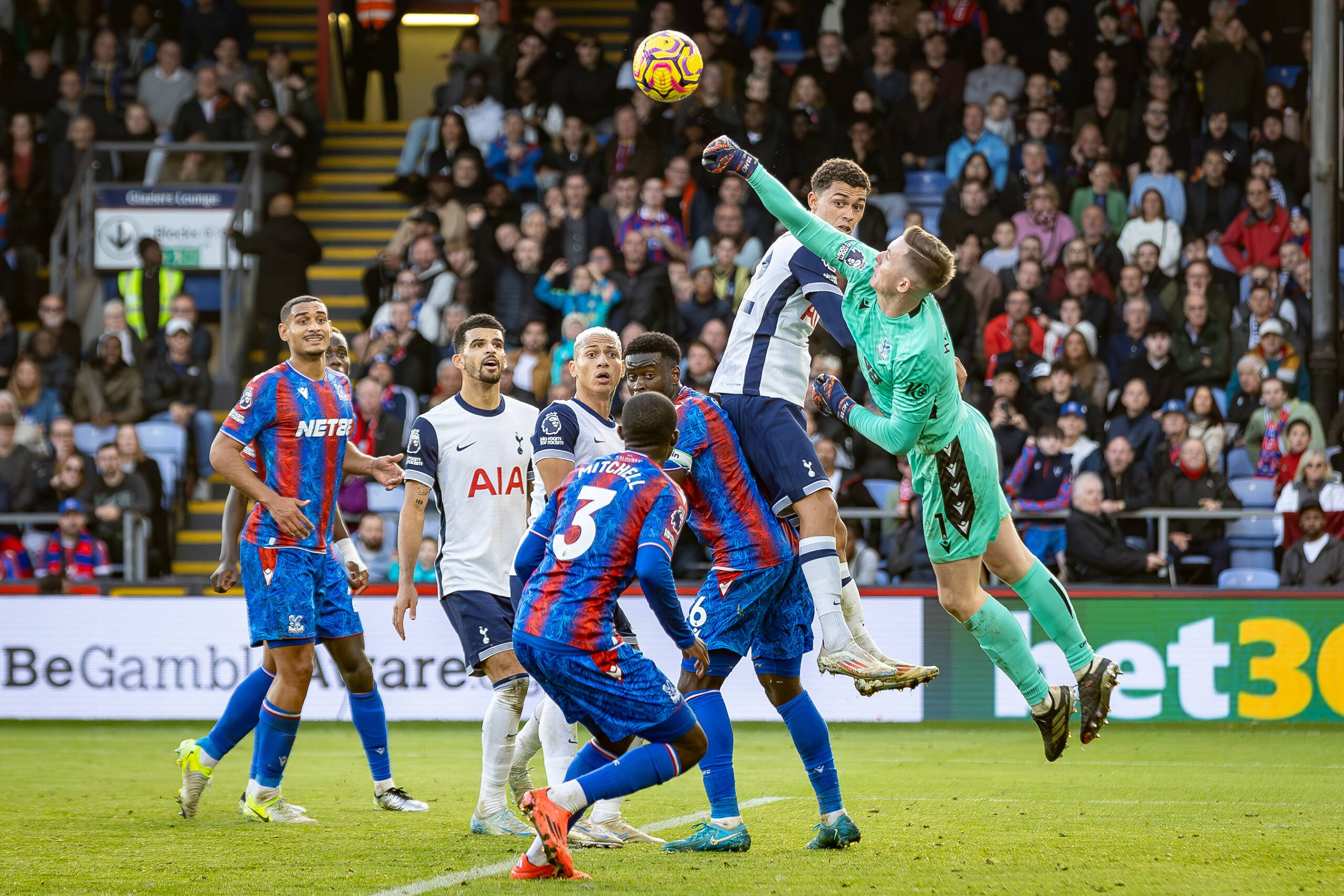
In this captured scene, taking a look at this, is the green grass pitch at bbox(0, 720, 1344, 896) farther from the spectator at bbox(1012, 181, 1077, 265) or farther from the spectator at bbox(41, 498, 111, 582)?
the spectator at bbox(1012, 181, 1077, 265)

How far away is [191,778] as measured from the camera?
25.6ft

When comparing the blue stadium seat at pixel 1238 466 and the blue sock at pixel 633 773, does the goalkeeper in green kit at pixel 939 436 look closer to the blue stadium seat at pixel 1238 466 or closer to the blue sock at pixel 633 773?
the blue sock at pixel 633 773

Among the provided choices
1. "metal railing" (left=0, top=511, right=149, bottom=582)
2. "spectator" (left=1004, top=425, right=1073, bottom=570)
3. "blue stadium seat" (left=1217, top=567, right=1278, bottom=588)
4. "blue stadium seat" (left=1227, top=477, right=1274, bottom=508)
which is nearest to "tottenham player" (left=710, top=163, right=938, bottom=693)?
"spectator" (left=1004, top=425, right=1073, bottom=570)

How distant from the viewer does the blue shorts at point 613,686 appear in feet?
18.8

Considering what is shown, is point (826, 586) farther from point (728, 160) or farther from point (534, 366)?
point (534, 366)

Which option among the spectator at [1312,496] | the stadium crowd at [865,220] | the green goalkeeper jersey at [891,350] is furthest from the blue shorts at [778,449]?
the spectator at [1312,496]

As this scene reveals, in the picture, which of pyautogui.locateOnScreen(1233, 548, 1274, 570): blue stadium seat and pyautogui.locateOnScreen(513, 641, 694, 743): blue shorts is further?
pyautogui.locateOnScreen(1233, 548, 1274, 570): blue stadium seat

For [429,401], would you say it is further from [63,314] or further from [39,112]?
[39,112]

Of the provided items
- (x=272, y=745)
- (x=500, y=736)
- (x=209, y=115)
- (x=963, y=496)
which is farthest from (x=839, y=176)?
(x=209, y=115)

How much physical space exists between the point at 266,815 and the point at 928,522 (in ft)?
11.4

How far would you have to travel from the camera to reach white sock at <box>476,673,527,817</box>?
7.29 meters

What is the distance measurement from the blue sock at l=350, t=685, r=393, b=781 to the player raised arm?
3.22 meters

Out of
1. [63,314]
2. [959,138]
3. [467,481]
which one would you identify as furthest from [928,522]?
[63,314]

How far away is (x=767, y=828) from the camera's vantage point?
7297 millimetres
